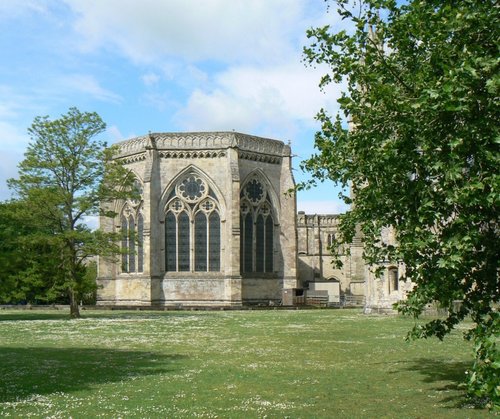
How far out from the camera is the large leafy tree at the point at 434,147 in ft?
25.0

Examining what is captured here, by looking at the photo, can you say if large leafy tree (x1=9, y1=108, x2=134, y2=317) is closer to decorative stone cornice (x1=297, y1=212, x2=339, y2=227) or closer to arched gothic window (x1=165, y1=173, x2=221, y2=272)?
arched gothic window (x1=165, y1=173, x2=221, y2=272)

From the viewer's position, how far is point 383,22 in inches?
448

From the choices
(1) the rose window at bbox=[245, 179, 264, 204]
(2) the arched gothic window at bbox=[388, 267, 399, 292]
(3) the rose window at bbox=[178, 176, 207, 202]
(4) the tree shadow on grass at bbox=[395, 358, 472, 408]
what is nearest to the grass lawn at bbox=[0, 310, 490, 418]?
(4) the tree shadow on grass at bbox=[395, 358, 472, 408]

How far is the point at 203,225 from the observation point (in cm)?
5519

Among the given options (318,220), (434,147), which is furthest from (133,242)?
(434,147)

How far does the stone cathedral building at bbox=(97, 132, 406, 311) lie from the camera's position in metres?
53.5

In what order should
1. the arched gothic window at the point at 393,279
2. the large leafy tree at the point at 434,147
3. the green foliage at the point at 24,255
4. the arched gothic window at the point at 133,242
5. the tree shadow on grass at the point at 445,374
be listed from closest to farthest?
the large leafy tree at the point at 434,147 < the tree shadow on grass at the point at 445,374 < the green foliage at the point at 24,255 < the arched gothic window at the point at 393,279 < the arched gothic window at the point at 133,242

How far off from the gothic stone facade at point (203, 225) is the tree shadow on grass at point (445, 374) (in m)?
36.9

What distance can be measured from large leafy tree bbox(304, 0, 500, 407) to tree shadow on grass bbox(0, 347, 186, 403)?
670 cm

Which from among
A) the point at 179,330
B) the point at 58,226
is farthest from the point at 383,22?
the point at 58,226

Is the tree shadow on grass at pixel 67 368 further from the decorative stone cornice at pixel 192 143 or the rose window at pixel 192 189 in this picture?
the decorative stone cornice at pixel 192 143

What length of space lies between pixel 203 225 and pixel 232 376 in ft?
136

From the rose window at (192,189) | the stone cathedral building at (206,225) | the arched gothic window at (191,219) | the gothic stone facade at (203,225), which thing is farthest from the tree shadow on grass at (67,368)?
the rose window at (192,189)

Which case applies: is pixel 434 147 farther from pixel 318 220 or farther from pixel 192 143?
pixel 318 220
